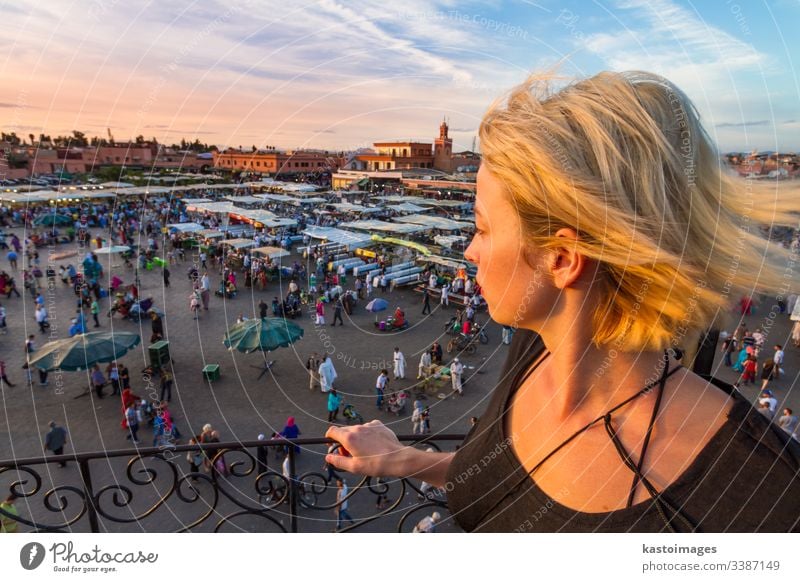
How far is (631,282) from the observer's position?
0.87m

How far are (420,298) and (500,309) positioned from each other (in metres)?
15.9

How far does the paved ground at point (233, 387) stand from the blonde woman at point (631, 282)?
212 inches

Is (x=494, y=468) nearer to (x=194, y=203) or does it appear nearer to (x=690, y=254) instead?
(x=690, y=254)

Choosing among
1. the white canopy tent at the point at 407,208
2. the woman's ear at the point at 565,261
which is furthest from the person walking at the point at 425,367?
the white canopy tent at the point at 407,208

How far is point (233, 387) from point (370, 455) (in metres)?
9.30

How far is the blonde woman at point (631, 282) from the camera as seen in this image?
817 mm

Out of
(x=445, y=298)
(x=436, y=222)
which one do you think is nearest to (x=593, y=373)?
(x=445, y=298)

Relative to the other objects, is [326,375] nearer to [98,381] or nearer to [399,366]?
[399,366]

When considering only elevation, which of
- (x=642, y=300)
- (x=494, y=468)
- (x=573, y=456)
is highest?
(x=642, y=300)

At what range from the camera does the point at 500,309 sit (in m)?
1.02

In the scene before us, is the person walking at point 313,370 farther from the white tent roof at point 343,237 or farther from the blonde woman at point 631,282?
the white tent roof at point 343,237

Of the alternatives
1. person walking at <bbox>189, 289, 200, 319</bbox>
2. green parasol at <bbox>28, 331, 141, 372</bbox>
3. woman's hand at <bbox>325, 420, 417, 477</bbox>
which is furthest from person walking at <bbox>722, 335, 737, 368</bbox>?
person walking at <bbox>189, 289, 200, 319</bbox>
